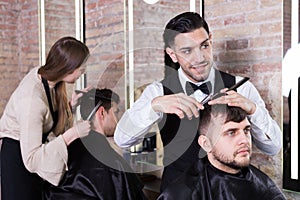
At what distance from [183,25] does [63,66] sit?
2.95ft

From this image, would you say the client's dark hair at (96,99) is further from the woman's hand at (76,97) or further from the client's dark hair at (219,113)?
the client's dark hair at (219,113)

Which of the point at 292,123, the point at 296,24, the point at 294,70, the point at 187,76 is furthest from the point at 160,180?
the point at 296,24

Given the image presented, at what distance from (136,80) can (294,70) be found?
95cm

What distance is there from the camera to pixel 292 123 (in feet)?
A: 6.14

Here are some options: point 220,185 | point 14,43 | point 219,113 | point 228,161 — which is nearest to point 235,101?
point 219,113

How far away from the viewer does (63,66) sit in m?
2.46

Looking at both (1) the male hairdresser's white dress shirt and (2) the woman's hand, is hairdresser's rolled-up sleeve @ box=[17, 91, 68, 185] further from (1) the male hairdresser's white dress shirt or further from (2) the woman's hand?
(1) the male hairdresser's white dress shirt

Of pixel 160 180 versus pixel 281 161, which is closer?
pixel 281 161

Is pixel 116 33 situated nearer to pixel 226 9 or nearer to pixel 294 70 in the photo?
pixel 226 9

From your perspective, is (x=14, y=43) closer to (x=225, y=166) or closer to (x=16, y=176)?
(x=16, y=176)

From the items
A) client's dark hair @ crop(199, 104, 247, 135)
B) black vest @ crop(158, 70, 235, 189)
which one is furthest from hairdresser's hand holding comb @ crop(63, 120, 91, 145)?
client's dark hair @ crop(199, 104, 247, 135)

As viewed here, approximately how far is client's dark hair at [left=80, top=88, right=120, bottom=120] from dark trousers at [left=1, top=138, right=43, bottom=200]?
1.69ft

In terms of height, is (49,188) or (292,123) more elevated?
(292,123)

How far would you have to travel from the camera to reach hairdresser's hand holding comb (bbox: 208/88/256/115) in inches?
67.2
